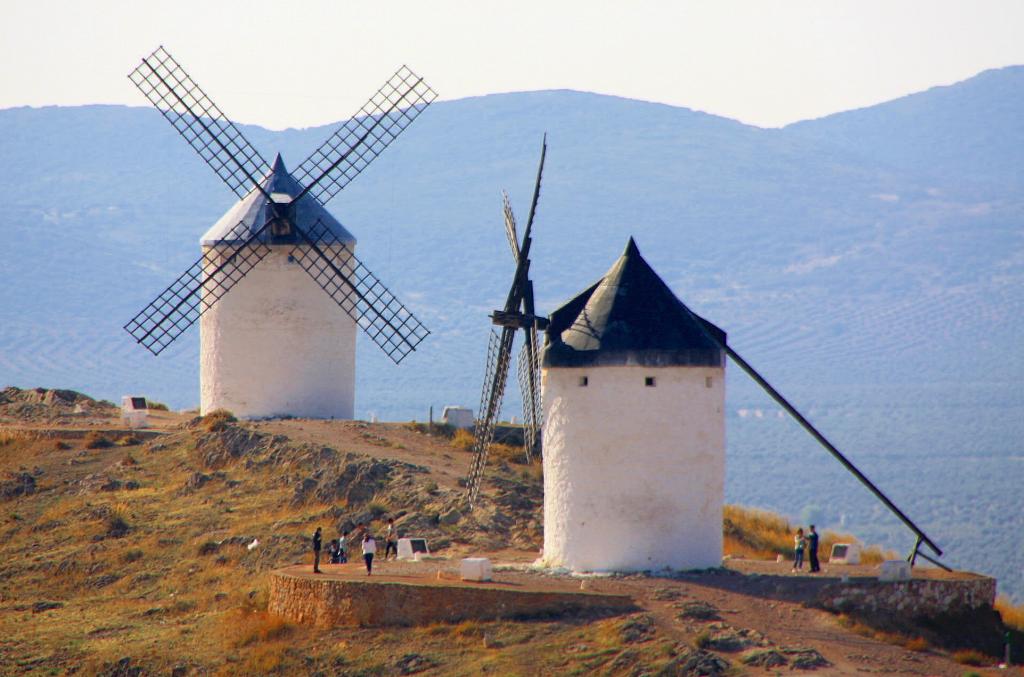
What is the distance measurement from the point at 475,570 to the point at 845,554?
7434 mm

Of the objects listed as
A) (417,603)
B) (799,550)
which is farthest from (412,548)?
(799,550)

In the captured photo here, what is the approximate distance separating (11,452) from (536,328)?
17326mm

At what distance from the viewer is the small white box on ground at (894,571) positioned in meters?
30.3

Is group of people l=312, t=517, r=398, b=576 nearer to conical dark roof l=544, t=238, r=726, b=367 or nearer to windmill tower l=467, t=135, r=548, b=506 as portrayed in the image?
windmill tower l=467, t=135, r=548, b=506

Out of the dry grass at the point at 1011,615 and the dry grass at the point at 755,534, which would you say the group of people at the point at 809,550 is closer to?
the dry grass at the point at 1011,615

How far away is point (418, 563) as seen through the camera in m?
34.0

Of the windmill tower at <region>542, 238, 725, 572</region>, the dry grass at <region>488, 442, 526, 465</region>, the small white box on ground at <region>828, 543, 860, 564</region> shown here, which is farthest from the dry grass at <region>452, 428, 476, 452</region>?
the windmill tower at <region>542, 238, 725, 572</region>

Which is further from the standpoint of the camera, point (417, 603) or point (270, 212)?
point (270, 212)

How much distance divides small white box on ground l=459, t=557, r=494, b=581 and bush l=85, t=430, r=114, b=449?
18503 millimetres

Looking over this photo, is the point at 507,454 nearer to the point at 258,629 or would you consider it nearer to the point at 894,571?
the point at 258,629

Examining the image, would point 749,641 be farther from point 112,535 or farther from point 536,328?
point 112,535

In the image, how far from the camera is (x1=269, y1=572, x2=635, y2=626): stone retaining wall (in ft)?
95.8

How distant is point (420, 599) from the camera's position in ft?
97.8

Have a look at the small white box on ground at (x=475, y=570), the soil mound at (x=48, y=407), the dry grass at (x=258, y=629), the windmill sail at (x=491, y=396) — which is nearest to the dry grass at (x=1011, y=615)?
the small white box on ground at (x=475, y=570)
